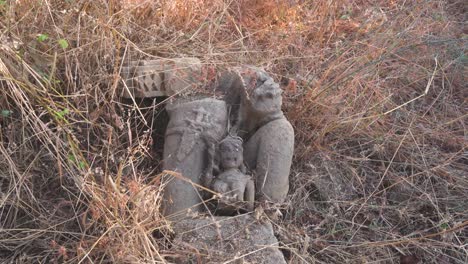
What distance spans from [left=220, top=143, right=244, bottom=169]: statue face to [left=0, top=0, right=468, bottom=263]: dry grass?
11.8 inches

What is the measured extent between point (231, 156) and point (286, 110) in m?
0.81

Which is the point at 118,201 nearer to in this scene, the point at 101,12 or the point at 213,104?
the point at 213,104

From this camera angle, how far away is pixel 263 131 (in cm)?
230

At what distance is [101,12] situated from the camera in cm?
260

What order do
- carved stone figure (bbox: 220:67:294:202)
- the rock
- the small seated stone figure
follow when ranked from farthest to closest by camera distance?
1. carved stone figure (bbox: 220:67:294:202)
2. the small seated stone figure
3. the rock

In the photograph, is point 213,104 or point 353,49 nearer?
point 213,104

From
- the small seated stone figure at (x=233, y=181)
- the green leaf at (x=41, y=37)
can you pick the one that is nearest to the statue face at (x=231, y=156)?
the small seated stone figure at (x=233, y=181)

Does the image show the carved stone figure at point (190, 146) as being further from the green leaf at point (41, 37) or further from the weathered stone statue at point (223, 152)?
the green leaf at point (41, 37)

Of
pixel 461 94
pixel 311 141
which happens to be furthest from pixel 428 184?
pixel 461 94

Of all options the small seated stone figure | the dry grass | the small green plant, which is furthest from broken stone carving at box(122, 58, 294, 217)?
the small green plant

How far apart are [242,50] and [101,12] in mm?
836

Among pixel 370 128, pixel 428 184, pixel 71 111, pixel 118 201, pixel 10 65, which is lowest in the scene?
pixel 428 184

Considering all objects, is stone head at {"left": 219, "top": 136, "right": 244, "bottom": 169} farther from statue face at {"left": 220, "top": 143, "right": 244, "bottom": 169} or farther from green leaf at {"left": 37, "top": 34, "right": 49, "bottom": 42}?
green leaf at {"left": 37, "top": 34, "right": 49, "bottom": 42}

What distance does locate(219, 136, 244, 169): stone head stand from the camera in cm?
215
